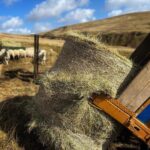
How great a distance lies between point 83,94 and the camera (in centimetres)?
591

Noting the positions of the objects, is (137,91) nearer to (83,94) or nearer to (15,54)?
(83,94)

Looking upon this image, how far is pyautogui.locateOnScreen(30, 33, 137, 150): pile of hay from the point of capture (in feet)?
A: 19.5

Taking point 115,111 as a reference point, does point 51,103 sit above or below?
below

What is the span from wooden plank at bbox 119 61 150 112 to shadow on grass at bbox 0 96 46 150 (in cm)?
172

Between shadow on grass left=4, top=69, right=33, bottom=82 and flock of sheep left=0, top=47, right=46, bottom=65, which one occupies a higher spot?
shadow on grass left=4, top=69, right=33, bottom=82

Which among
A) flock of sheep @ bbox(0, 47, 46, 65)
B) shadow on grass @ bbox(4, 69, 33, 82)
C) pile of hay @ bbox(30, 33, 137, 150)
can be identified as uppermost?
pile of hay @ bbox(30, 33, 137, 150)

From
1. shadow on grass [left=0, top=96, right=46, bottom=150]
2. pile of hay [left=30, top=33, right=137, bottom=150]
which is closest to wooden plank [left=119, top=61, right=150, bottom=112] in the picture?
pile of hay [left=30, top=33, right=137, bottom=150]

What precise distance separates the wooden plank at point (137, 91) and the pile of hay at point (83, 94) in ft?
0.60

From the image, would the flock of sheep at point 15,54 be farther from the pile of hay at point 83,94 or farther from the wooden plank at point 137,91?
the wooden plank at point 137,91

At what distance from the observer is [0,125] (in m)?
7.41

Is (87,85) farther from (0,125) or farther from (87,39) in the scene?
(0,125)

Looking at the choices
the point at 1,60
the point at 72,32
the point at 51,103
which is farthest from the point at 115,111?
the point at 1,60

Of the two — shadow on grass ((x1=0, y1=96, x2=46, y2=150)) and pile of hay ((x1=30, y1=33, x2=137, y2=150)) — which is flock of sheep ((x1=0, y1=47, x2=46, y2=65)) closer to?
shadow on grass ((x1=0, y1=96, x2=46, y2=150))

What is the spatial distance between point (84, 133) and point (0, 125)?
6.60 feet
